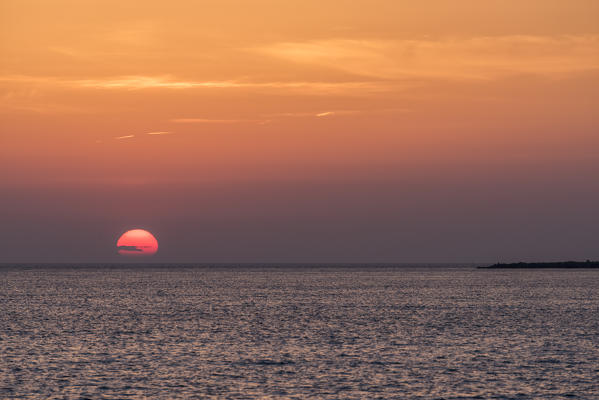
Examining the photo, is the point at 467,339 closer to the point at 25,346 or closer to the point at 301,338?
the point at 301,338

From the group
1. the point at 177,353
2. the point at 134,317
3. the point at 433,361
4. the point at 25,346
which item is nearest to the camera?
the point at 433,361

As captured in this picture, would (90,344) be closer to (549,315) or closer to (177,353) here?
(177,353)

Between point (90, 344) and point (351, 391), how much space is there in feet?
89.2

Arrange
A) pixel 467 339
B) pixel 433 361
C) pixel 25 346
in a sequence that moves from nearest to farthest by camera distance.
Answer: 1. pixel 433 361
2. pixel 25 346
3. pixel 467 339

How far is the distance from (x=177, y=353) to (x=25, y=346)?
12806 millimetres

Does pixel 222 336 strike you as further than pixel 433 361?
Yes

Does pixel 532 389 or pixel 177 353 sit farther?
pixel 177 353

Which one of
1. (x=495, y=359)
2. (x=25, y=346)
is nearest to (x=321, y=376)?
(x=495, y=359)

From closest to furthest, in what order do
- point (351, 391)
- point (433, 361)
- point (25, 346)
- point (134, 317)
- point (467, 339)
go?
point (351, 391) → point (433, 361) → point (25, 346) → point (467, 339) → point (134, 317)

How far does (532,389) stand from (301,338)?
26.5m

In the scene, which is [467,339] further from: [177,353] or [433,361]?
[177,353]

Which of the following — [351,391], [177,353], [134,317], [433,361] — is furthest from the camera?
[134,317]

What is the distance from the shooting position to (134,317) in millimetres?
90125

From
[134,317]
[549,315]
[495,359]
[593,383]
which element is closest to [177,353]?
[495,359]
